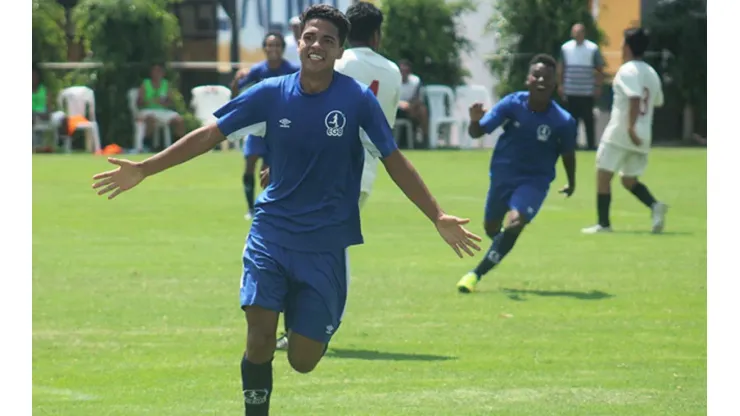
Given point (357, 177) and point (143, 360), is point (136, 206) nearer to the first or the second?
point (143, 360)

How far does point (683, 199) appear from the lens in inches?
937

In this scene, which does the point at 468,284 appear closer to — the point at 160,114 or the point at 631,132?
the point at 631,132

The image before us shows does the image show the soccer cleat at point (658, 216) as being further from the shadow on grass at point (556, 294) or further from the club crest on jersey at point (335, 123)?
the club crest on jersey at point (335, 123)

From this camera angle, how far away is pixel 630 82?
64.4 feet

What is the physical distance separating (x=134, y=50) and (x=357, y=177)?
28221mm

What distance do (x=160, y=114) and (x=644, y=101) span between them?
15609 millimetres

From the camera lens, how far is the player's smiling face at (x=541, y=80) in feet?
46.9

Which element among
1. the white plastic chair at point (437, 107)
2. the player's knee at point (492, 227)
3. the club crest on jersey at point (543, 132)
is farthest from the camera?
the white plastic chair at point (437, 107)

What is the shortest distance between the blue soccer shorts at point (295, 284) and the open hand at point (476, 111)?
195 inches

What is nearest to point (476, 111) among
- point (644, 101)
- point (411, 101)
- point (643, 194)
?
point (643, 194)

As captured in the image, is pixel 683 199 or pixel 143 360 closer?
pixel 143 360

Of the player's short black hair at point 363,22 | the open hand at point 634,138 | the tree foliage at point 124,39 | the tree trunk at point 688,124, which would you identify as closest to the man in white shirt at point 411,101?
the tree foliage at point 124,39

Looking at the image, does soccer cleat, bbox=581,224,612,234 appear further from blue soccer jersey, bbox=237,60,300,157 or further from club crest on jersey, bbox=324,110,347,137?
club crest on jersey, bbox=324,110,347,137

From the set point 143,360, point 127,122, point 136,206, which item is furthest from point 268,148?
point 127,122
